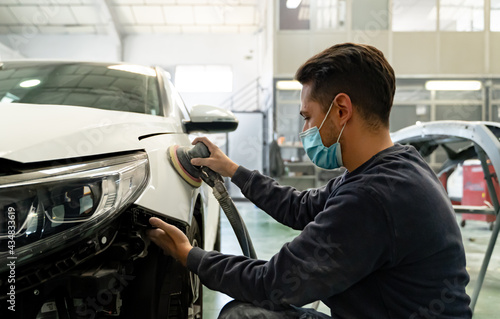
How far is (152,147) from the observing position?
1.15m

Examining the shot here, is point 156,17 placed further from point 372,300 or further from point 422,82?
point 372,300

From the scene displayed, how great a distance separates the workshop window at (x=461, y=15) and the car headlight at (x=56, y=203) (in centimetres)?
1013

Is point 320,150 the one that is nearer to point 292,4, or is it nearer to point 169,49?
point 292,4

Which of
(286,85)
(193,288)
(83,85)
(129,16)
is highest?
(129,16)

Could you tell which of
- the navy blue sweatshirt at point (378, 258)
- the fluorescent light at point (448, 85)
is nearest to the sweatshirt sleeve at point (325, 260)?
the navy blue sweatshirt at point (378, 258)

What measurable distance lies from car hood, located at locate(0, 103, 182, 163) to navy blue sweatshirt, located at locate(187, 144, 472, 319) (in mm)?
462

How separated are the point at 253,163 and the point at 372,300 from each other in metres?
10.9

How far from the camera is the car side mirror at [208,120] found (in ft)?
5.40

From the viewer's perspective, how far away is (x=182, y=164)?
4.14 ft

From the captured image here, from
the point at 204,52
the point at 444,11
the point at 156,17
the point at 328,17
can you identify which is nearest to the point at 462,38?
the point at 444,11

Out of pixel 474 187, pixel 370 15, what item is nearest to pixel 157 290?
pixel 474 187

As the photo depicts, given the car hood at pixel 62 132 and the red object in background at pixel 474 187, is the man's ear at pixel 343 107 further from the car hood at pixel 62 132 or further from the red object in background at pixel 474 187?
the red object in background at pixel 474 187

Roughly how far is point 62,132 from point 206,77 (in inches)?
518

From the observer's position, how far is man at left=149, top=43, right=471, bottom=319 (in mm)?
936
